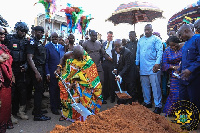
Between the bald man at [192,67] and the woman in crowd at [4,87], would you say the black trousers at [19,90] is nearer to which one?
the woman in crowd at [4,87]

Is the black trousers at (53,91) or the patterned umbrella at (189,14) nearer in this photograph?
the black trousers at (53,91)

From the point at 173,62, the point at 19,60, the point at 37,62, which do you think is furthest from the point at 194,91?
the point at 19,60

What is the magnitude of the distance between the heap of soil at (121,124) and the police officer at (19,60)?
178 cm

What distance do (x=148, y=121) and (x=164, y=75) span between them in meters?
2.36

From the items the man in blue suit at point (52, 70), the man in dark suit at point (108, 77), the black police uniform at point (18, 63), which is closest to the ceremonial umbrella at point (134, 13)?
the man in dark suit at point (108, 77)

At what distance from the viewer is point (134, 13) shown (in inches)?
262

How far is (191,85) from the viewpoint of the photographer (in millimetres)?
2732

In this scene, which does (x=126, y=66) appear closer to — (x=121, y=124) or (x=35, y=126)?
(x=121, y=124)

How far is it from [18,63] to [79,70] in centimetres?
129

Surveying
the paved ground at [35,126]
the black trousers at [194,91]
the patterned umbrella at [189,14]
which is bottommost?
the paved ground at [35,126]

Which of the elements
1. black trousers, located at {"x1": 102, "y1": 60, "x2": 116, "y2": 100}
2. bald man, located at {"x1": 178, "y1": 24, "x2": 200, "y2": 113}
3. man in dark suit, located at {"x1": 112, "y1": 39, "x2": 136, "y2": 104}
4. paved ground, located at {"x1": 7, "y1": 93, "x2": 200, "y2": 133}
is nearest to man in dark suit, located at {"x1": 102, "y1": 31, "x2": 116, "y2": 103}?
black trousers, located at {"x1": 102, "y1": 60, "x2": 116, "y2": 100}

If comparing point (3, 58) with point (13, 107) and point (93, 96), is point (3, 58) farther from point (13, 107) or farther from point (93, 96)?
point (93, 96)

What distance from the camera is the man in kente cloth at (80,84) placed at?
3543mm

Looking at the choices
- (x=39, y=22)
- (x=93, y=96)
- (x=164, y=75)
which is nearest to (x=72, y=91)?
(x=93, y=96)
